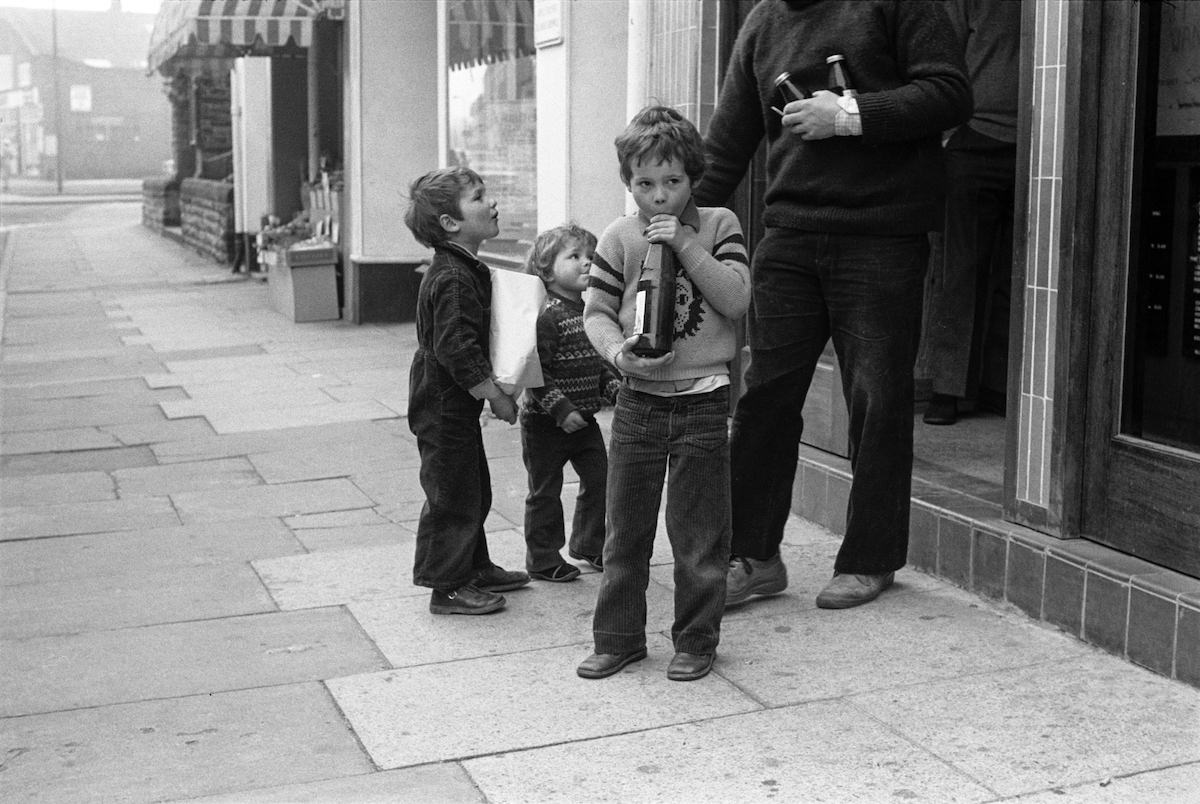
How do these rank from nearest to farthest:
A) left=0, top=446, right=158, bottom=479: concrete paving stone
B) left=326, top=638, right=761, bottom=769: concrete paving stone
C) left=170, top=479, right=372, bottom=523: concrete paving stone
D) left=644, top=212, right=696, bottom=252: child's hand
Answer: left=326, top=638, right=761, bottom=769: concrete paving stone < left=644, top=212, right=696, bottom=252: child's hand < left=170, top=479, right=372, bottom=523: concrete paving stone < left=0, top=446, right=158, bottom=479: concrete paving stone

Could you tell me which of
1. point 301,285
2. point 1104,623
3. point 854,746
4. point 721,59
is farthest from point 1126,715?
point 301,285

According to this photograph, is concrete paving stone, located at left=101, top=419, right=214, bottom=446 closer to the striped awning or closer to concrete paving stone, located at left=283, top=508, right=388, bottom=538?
concrete paving stone, located at left=283, top=508, right=388, bottom=538

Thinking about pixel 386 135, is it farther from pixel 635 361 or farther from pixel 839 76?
pixel 635 361

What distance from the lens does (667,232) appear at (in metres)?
3.85

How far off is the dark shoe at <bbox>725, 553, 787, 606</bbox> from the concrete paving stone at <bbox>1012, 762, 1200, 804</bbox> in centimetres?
151

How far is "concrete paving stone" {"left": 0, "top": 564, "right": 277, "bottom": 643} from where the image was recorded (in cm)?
474

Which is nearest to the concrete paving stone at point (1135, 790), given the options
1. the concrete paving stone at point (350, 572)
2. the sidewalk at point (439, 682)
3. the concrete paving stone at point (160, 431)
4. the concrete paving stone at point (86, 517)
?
the sidewalk at point (439, 682)

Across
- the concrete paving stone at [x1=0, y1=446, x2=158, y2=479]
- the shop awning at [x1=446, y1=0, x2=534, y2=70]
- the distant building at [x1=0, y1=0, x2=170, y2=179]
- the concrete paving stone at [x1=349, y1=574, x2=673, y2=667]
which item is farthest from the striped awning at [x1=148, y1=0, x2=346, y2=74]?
the distant building at [x1=0, y1=0, x2=170, y2=179]

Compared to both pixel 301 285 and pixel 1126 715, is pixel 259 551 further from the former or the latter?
pixel 301 285

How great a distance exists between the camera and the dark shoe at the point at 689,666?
13.3 feet

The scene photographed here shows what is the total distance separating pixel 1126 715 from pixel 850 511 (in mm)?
1163

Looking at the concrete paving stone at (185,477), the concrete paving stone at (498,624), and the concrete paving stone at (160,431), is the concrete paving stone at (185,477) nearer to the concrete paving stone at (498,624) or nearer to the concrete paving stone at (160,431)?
the concrete paving stone at (160,431)

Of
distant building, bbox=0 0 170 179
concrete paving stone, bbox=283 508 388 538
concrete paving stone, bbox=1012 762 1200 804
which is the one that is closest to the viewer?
concrete paving stone, bbox=1012 762 1200 804

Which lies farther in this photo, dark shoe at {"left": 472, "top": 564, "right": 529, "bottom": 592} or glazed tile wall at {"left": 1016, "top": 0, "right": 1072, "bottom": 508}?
dark shoe at {"left": 472, "top": 564, "right": 529, "bottom": 592}
